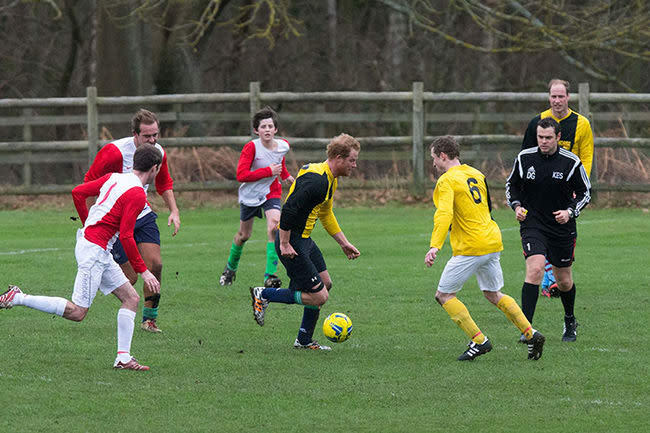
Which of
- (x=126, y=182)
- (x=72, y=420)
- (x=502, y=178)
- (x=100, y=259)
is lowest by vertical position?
(x=502, y=178)

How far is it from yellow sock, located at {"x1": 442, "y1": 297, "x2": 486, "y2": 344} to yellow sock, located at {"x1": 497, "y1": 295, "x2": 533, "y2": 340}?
239 millimetres

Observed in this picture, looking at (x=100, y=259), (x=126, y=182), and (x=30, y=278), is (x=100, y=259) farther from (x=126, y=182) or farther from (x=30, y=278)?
(x=30, y=278)

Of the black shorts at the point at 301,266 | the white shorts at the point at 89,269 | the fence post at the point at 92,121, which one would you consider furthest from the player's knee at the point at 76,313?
the fence post at the point at 92,121

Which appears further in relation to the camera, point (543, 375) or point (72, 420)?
point (543, 375)

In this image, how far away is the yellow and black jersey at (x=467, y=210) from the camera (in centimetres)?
790

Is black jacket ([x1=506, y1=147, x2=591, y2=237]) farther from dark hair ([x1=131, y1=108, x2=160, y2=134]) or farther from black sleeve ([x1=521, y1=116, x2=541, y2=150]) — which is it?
dark hair ([x1=131, y1=108, x2=160, y2=134])

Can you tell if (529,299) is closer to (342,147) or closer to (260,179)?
(342,147)

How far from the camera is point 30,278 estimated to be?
12.1 metres

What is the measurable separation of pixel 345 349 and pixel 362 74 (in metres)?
23.4

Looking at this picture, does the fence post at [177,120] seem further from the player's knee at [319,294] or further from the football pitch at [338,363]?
the player's knee at [319,294]

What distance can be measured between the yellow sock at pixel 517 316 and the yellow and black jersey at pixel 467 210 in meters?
0.39

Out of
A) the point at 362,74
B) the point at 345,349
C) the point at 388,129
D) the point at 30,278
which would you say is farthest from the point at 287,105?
the point at 345,349

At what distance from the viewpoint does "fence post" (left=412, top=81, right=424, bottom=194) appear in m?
20.2

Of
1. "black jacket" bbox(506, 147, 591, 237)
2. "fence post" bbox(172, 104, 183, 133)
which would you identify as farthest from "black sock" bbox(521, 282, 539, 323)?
"fence post" bbox(172, 104, 183, 133)
